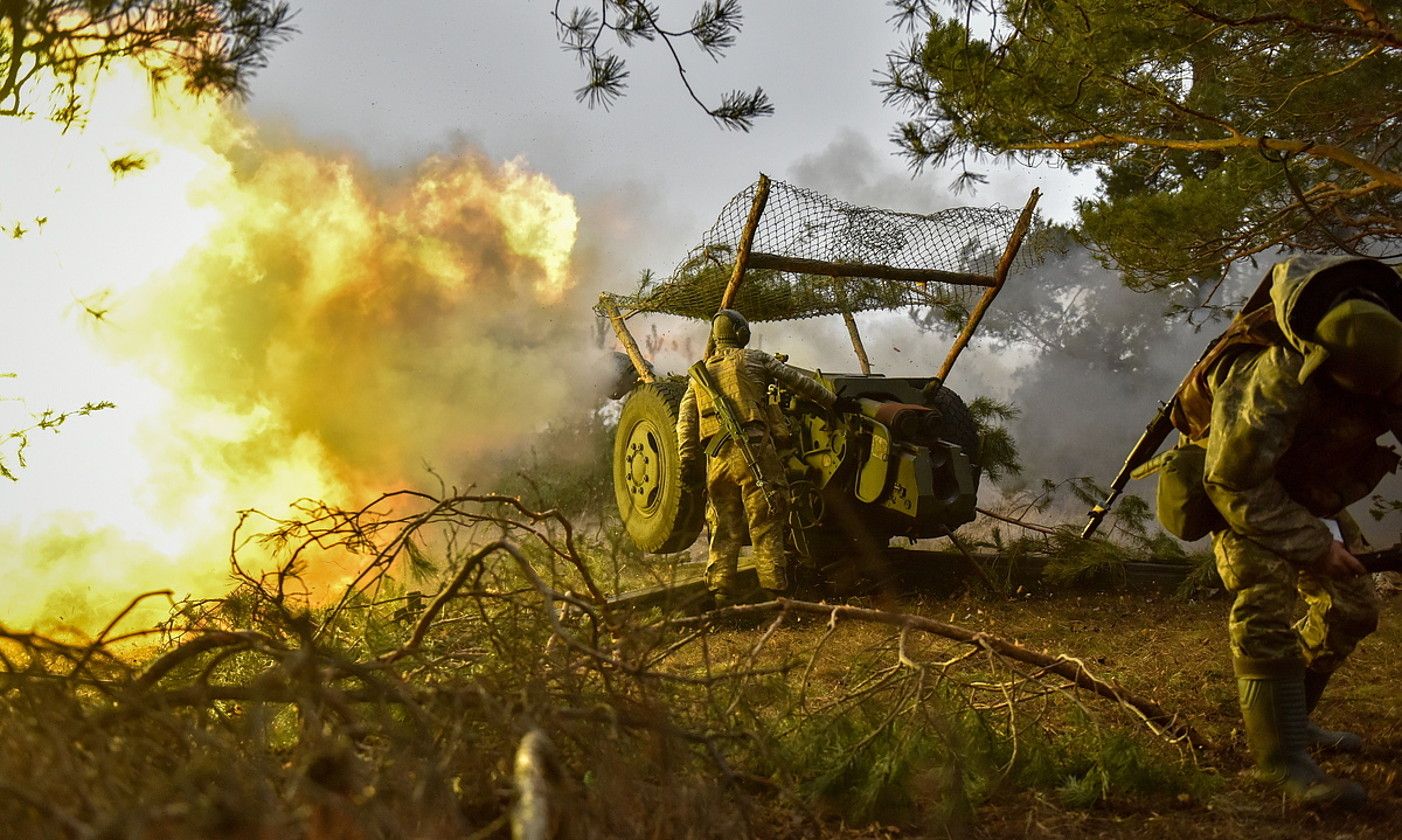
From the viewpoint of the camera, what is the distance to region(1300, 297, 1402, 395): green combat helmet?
124 inches

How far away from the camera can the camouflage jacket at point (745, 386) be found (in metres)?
6.98

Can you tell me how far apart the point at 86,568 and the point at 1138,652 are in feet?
22.1

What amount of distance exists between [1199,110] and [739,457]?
392cm

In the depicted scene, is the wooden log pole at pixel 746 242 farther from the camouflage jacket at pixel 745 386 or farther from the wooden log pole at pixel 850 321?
the wooden log pole at pixel 850 321

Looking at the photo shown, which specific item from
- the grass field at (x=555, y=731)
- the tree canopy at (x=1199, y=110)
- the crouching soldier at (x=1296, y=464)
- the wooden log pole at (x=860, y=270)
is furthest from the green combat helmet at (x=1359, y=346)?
the wooden log pole at (x=860, y=270)

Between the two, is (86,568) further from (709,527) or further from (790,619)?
(790,619)

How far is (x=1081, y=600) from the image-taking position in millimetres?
7625

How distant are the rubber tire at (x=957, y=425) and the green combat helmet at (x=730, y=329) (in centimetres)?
174

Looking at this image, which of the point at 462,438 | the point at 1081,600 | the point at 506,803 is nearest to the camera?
the point at 506,803

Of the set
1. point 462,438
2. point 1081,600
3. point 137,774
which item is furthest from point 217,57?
point 462,438

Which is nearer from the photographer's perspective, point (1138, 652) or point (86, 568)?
point (1138, 652)

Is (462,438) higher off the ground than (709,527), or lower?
higher

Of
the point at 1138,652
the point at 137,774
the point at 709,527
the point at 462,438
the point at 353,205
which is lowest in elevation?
the point at 1138,652

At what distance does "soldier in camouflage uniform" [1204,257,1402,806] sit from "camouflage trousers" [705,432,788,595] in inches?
139
